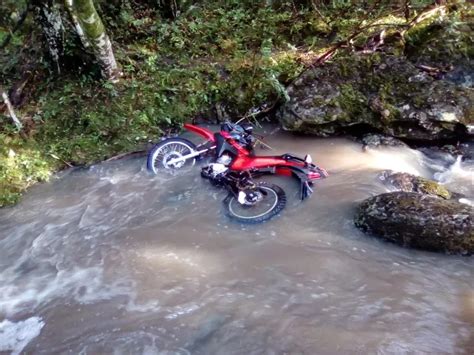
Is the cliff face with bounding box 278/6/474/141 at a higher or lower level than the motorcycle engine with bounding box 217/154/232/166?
higher

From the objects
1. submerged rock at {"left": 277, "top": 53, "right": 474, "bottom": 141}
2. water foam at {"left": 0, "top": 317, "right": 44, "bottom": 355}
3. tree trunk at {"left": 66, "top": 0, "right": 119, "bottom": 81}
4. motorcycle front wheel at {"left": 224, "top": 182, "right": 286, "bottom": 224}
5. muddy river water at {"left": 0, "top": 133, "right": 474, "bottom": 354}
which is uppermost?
tree trunk at {"left": 66, "top": 0, "right": 119, "bottom": 81}

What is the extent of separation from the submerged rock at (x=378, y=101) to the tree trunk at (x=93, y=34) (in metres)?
3.51

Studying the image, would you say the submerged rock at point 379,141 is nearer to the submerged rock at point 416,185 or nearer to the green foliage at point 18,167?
the submerged rock at point 416,185

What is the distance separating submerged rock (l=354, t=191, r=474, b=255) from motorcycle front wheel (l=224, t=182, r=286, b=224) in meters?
1.23

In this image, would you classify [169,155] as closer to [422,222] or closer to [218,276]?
[218,276]

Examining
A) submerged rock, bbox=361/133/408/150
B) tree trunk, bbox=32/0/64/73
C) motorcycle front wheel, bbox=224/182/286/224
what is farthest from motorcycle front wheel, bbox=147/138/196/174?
tree trunk, bbox=32/0/64/73

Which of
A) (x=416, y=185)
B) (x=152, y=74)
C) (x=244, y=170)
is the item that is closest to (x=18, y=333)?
(x=244, y=170)

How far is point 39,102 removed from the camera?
29.7 feet

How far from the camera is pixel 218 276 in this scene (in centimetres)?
552

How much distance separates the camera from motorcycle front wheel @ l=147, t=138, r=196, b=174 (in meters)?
7.53

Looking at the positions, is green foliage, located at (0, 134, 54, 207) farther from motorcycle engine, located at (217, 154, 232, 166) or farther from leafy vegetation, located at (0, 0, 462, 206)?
motorcycle engine, located at (217, 154, 232, 166)

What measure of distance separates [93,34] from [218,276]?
18.0 feet

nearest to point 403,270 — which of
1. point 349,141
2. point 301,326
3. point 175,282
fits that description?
point 301,326

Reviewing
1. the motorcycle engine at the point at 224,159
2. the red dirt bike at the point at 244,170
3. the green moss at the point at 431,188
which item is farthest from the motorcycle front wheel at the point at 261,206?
the green moss at the point at 431,188
